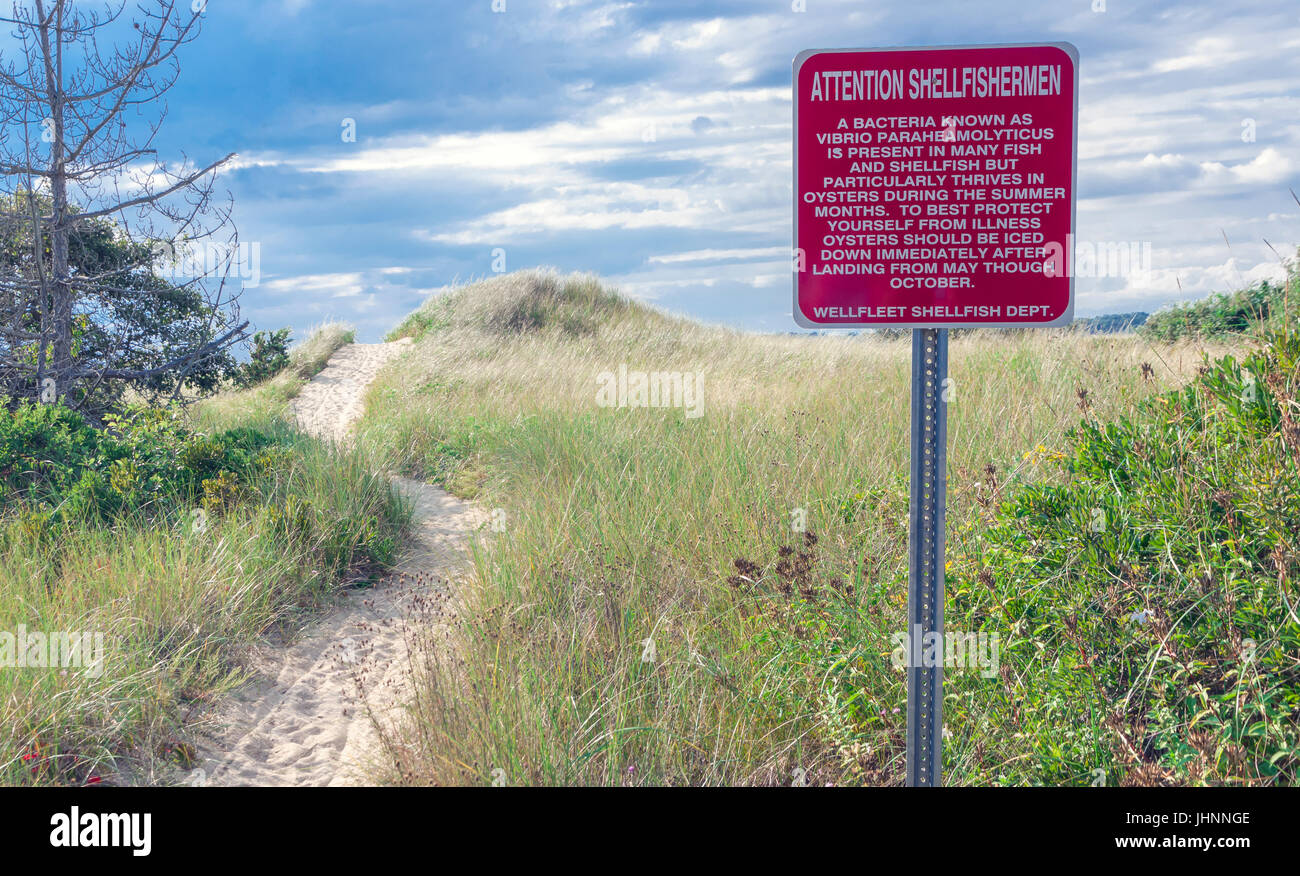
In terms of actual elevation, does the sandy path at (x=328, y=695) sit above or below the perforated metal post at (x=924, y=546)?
below

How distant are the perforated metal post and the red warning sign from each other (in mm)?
166

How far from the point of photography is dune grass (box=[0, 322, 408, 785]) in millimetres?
4168

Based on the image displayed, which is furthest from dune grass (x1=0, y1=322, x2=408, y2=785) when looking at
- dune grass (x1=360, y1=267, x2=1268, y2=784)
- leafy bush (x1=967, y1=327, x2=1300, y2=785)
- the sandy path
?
leafy bush (x1=967, y1=327, x2=1300, y2=785)

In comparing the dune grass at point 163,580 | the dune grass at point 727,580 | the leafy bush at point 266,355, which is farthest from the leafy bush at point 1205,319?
the leafy bush at point 266,355

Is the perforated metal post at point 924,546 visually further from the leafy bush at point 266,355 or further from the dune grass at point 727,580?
the leafy bush at point 266,355

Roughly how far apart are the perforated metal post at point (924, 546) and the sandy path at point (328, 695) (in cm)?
232

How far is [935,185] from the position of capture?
308 centimetres

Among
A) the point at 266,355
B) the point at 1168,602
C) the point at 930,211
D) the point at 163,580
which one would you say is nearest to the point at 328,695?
the point at 163,580

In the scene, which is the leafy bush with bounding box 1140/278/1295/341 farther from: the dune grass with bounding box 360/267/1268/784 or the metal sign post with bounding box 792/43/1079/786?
the metal sign post with bounding box 792/43/1079/786

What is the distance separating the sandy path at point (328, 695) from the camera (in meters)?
4.39

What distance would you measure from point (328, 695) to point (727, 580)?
2.62 metres

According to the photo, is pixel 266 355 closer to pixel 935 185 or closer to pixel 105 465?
pixel 105 465

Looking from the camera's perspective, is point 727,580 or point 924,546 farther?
point 727,580

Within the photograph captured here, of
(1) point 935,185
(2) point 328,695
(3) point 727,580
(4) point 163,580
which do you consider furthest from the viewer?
(4) point 163,580
